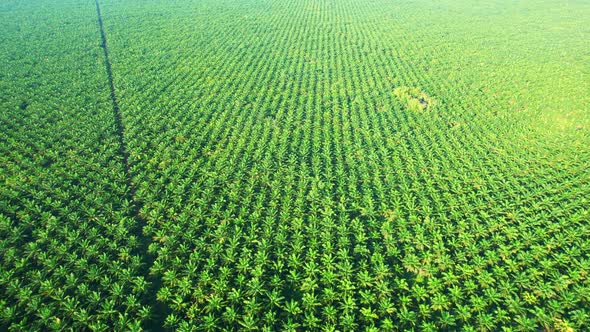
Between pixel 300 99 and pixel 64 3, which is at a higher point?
pixel 64 3

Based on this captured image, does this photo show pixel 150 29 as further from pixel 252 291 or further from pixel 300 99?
pixel 252 291

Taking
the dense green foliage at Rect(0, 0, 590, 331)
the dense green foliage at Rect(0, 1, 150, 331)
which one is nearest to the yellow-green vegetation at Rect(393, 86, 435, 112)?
the dense green foliage at Rect(0, 0, 590, 331)

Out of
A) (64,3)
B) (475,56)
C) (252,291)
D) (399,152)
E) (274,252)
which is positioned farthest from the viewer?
(64,3)

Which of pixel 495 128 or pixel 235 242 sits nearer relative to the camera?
pixel 235 242

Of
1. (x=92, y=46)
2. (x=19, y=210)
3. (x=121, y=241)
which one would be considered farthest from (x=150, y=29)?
(x=121, y=241)

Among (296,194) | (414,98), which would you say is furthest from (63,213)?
(414,98)

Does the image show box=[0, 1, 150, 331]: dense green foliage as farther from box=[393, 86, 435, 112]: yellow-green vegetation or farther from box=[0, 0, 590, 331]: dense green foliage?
box=[393, 86, 435, 112]: yellow-green vegetation
